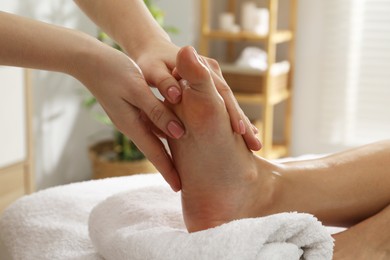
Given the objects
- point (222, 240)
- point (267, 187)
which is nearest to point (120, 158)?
point (267, 187)

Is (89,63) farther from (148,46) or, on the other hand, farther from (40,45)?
(148,46)

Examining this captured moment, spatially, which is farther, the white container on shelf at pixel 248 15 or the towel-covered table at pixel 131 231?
the white container on shelf at pixel 248 15

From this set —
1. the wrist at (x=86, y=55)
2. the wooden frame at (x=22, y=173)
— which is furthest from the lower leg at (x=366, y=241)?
the wooden frame at (x=22, y=173)

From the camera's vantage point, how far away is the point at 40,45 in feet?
3.41

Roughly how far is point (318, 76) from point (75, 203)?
250cm

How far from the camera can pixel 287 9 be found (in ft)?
12.1

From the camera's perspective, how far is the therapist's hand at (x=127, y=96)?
41.5 inches

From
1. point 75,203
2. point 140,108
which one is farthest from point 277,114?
point 140,108

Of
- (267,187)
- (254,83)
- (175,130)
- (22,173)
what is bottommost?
(22,173)

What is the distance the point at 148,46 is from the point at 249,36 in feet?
7.19

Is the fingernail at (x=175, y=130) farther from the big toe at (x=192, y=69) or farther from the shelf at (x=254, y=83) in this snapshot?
the shelf at (x=254, y=83)

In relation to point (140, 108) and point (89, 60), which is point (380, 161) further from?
point (89, 60)

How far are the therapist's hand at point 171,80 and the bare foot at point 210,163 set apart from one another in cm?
1

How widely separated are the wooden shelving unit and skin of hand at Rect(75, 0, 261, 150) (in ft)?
6.72
